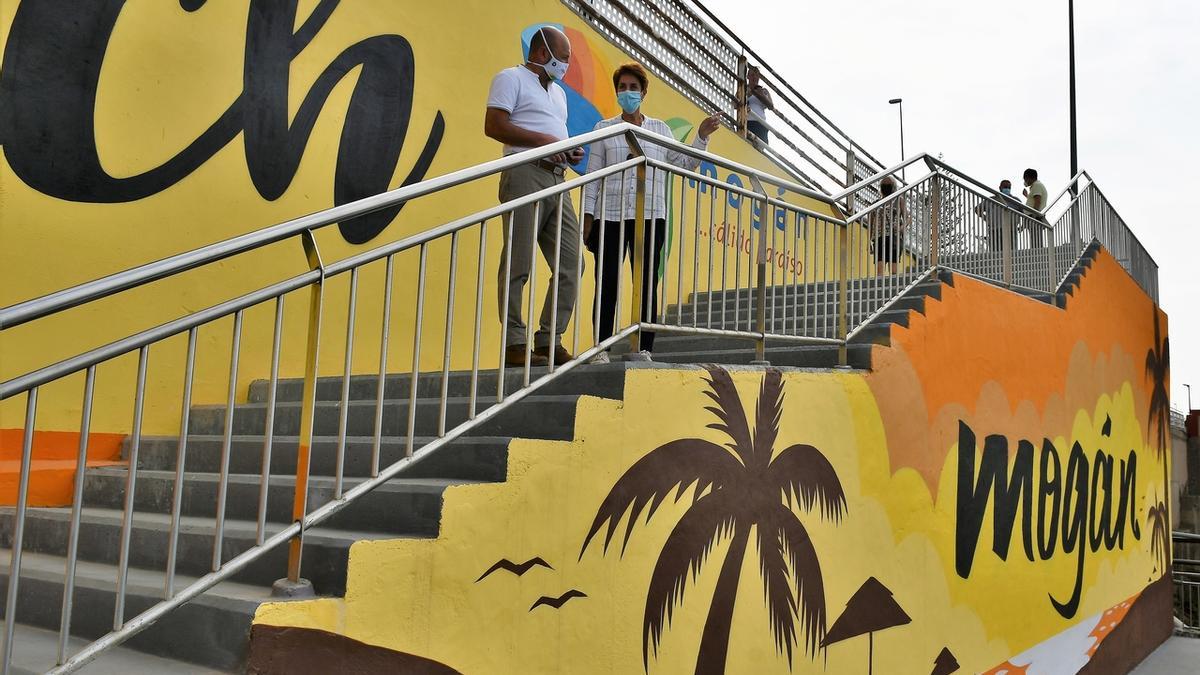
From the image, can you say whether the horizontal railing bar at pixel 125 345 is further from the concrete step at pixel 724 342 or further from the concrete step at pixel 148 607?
the concrete step at pixel 724 342

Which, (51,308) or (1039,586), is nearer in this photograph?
(51,308)

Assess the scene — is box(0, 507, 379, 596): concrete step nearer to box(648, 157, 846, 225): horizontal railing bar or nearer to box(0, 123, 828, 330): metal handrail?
box(0, 123, 828, 330): metal handrail

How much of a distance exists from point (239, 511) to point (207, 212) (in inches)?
89.0

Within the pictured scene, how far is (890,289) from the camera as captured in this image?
591cm

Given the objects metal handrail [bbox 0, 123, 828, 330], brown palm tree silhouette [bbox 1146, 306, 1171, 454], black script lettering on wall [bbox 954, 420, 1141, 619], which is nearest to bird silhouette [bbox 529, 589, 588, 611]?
metal handrail [bbox 0, 123, 828, 330]

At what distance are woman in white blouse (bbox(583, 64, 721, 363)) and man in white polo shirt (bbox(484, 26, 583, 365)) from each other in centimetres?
16

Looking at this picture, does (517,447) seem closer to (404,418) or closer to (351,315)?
(351,315)

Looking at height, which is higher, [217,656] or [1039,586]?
[217,656]

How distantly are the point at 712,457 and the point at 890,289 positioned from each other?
2362 mm

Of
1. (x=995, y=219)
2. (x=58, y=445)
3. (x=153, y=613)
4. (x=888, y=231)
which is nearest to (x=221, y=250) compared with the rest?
(x=153, y=613)

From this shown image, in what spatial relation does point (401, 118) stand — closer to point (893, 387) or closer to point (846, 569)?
point (893, 387)

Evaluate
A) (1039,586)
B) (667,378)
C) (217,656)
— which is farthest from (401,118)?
(1039,586)

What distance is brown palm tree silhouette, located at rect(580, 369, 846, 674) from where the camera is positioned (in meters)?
3.78

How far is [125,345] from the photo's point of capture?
2.27 m
